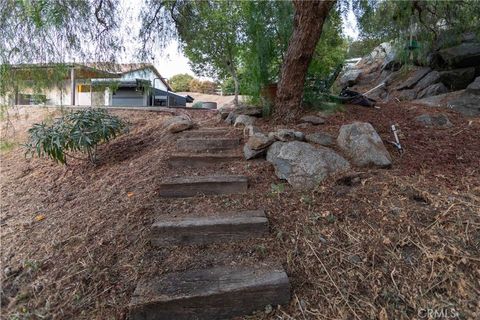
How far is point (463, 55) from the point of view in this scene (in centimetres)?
507

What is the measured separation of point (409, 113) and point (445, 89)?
219 cm

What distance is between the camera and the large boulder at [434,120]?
3179 mm

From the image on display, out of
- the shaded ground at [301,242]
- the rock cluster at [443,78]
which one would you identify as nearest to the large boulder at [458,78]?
the rock cluster at [443,78]

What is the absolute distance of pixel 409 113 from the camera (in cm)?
366

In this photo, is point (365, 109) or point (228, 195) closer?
point (228, 195)

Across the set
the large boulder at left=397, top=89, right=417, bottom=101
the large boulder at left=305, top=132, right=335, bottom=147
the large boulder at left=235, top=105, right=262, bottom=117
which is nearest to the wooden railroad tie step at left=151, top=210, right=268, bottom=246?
the large boulder at left=305, top=132, right=335, bottom=147

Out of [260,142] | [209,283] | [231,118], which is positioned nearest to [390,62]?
[231,118]

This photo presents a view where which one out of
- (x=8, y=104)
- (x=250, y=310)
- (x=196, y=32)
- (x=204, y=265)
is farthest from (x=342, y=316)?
(x=196, y=32)

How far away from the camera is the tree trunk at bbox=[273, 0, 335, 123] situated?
2.73 m

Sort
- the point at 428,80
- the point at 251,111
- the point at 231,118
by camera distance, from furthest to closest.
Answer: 1. the point at 428,80
2. the point at 231,118
3. the point at 251,111

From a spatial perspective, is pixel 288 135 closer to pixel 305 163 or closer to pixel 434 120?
pixel 305 163

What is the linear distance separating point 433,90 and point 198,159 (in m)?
4.92

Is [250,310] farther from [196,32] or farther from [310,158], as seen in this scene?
[196,32]

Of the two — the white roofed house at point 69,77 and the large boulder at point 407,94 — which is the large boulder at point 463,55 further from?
the white roofed house at point 69,77
